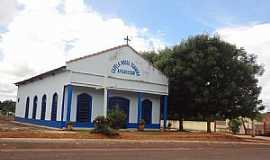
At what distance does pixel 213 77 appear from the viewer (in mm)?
34125

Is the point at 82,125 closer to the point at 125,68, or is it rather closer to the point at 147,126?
the point at 125,68

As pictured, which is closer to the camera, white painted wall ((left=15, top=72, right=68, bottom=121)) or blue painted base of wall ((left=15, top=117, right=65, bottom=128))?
blue painted base of wall ((left=15, top=117, right=65, bottom=128))

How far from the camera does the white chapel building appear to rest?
29.1 m

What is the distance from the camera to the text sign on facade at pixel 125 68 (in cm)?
3102

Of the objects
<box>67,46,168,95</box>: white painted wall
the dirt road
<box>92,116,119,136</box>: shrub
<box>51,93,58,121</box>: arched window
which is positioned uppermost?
<box>67,46,168,95</box>: white painted wall

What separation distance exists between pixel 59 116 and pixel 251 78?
16663 millimetres

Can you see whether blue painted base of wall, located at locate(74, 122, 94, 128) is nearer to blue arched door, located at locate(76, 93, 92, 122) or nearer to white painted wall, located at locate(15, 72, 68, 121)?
blue arched door, located at locate(76, 93, 92, 122)

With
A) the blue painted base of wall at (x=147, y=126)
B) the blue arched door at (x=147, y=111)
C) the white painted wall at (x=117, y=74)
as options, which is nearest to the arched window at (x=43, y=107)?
the white painted wall at (x=117, y=74)

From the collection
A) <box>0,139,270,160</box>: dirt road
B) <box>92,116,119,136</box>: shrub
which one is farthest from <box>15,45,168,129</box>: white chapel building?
<box>0,139,270,160</box>: dirt road

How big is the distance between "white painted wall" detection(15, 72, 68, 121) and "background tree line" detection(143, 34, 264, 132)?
32.8 feet

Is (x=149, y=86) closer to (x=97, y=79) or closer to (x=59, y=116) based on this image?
(x=97, y=79)

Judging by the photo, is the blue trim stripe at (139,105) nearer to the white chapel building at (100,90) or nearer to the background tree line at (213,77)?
the white chapel building at (100,90)

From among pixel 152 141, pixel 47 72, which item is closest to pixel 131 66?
pixel 47 72

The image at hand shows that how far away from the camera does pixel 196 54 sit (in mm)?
33719
